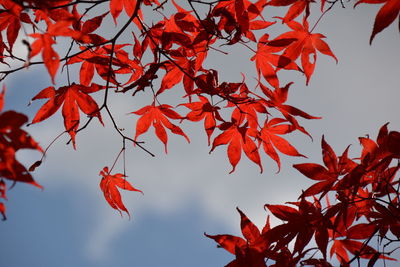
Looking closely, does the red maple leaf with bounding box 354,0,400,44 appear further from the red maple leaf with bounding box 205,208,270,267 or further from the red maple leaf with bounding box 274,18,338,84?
the red maple leaf with bounding box 205,208,270,267

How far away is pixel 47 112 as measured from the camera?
119cm

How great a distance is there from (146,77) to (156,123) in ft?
0.79

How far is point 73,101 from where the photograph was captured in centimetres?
125

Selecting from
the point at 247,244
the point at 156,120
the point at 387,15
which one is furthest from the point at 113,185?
the point at 387,15

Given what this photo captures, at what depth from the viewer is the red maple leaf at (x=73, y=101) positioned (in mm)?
1226

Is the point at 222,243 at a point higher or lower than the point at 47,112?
lower

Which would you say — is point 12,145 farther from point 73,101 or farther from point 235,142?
point 235,142

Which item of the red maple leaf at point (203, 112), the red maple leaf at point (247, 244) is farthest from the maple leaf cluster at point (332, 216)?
the red maple leaf at point (203, 112)

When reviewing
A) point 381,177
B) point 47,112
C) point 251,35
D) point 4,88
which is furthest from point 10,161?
point 381,177

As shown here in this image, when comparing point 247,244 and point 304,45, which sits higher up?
point 304,45

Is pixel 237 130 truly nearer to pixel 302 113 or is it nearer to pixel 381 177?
pixel 302 113

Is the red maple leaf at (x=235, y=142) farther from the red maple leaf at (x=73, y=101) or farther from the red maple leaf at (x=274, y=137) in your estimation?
the red maple leaf at (x=73, y=101)

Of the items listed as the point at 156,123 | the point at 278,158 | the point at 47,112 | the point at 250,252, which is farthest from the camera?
the point at 156,123

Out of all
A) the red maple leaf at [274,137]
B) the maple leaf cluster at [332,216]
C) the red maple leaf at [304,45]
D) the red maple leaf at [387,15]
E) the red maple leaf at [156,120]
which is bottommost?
the maple leaf cluster at [332,216]
